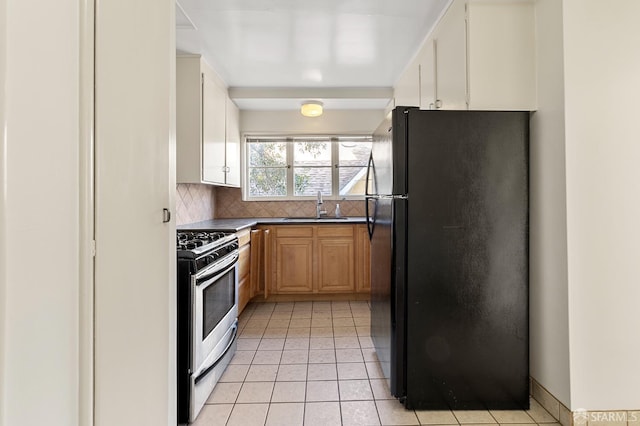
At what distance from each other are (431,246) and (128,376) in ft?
4.66

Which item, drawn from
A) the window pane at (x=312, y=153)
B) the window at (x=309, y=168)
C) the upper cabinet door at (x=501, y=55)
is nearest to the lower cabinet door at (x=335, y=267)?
the window at (x=309, y=168)

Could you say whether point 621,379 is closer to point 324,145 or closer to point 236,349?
point 236,349

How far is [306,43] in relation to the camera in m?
2.57

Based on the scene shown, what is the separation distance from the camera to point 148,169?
1119 mm

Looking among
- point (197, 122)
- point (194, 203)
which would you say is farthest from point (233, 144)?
point (197, 122)

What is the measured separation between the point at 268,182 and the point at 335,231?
1213 mm

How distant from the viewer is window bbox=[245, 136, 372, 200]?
14.0 ft

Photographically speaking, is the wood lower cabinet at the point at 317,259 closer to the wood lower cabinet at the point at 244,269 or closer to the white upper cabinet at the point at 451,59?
the wood lower cabinet at the point at 244,269

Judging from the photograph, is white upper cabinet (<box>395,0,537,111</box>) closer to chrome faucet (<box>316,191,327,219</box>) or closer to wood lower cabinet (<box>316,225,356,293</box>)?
wood lower cabinet (<box>316,225,356,293</box>)

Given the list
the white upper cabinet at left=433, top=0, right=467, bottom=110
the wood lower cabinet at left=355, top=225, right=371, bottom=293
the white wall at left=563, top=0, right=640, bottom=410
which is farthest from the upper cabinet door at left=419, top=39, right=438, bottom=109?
the wood lower cabinet at left=355, top=225, right=371, bottom=293

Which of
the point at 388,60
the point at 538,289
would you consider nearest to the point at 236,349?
the point at 538,289

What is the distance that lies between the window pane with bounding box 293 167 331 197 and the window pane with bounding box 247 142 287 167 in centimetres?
24

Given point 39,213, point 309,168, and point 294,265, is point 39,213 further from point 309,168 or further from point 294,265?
point 309,168

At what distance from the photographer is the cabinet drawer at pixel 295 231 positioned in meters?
3.63
